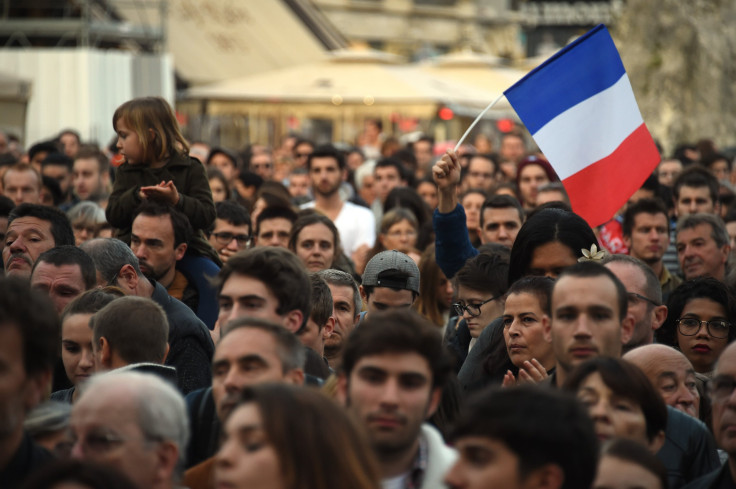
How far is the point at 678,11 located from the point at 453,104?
4.76 m

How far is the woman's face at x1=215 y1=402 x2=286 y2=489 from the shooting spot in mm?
3848

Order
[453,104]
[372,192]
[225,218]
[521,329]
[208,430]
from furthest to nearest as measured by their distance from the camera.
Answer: [453,104]
[372,192]
[225,218]
[521,329]
[208,430]

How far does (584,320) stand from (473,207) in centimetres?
629

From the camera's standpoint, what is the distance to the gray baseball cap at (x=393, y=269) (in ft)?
25.4

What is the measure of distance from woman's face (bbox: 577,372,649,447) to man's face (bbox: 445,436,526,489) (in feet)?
3.23

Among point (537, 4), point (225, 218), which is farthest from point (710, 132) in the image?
point (537, 4)

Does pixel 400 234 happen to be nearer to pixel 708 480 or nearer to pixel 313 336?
pixel 313 336

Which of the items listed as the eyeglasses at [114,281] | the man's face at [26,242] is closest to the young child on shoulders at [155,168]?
the man's face at [26,242]

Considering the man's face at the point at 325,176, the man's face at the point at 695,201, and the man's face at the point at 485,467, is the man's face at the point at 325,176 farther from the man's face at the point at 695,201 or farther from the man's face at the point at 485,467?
the man's face at the point at 485,467

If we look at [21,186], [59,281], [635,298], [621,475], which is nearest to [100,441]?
[621,475]

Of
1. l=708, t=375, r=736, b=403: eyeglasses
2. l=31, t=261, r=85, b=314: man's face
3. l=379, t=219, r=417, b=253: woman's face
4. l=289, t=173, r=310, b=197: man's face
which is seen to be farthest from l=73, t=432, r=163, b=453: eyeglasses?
l=289, t=173, r=310, b=197: man's face

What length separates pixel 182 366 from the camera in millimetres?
6656

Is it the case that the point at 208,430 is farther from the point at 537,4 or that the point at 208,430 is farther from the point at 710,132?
the point at 537,4

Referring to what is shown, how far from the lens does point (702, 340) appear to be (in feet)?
24.5
